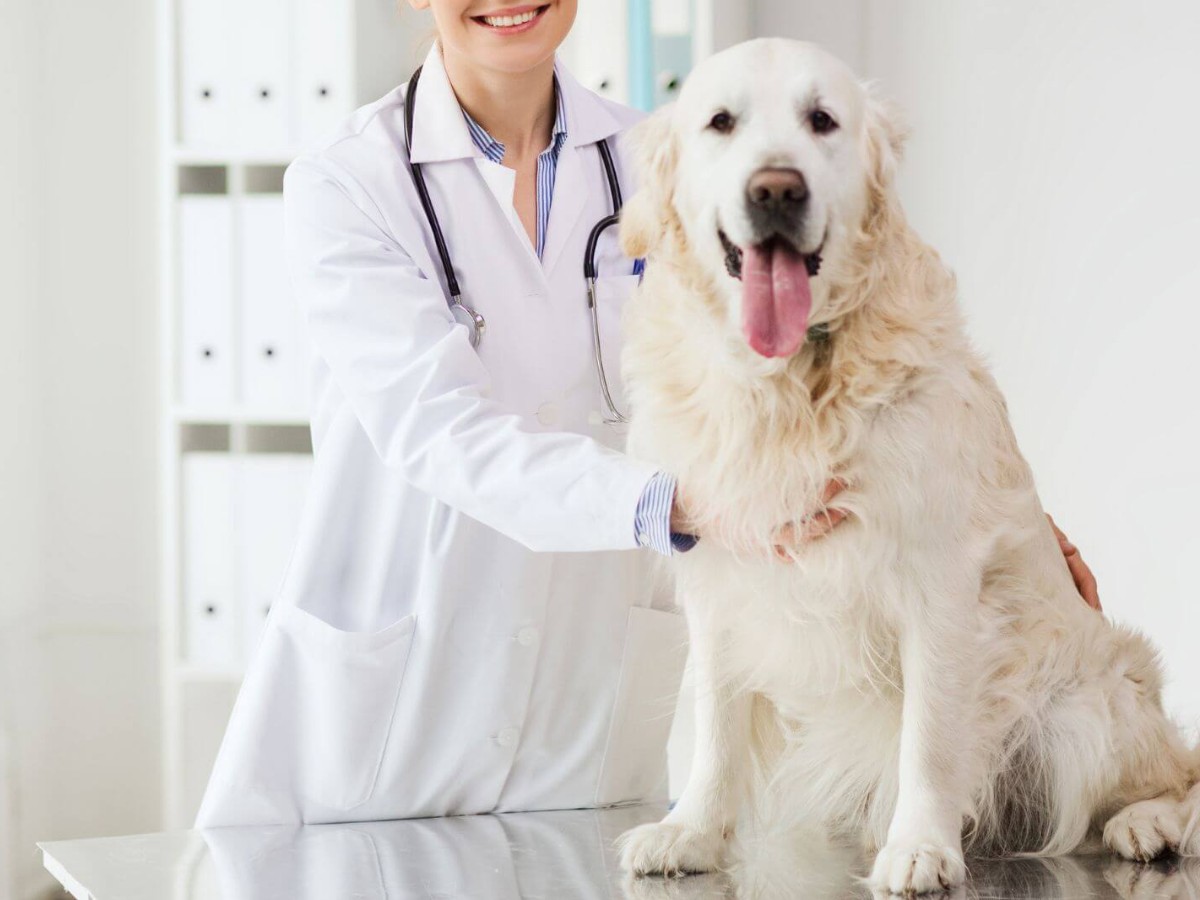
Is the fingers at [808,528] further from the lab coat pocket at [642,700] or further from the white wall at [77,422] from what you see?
the white wall at [77,422]

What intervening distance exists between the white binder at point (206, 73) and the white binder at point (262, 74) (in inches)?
0.7

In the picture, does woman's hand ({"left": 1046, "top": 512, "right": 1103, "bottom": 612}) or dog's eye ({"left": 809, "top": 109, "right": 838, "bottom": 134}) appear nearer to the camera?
dog's eye ({"left": 809, "top": 109, "right": 838, "bottom": 134})

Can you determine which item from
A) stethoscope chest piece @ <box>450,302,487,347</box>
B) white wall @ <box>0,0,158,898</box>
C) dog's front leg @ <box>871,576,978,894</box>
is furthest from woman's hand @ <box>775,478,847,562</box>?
white wall @ <box>0,0,158,898</box>

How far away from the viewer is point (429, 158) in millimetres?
1675

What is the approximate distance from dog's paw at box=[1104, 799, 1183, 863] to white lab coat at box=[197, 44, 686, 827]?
0.59 meters

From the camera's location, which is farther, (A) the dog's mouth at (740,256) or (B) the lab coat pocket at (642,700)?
(B) the lab coat pocket at (642,700)

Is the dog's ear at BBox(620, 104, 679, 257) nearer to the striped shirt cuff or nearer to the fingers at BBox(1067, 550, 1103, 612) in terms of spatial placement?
the striped shirt cuff

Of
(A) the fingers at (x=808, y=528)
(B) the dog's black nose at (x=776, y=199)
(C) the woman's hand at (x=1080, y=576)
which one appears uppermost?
(B) the dog's black nose at (x=776, y=199)

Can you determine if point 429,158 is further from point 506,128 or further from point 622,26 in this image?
point 622,26

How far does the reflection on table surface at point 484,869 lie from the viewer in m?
1.30

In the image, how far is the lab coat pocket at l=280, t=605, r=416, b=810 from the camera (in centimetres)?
162

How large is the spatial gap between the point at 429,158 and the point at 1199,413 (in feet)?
5.64

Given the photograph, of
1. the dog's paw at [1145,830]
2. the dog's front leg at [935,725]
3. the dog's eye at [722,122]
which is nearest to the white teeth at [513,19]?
the dog's eye at [722,122]

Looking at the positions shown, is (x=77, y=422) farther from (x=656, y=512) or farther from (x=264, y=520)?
(x=656, y=512)
